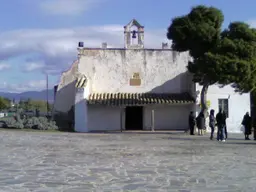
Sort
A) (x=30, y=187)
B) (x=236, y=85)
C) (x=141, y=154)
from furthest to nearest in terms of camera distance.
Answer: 1. (x=236, y=85)
2. (x=141, y=154)
3. (x=30, y=187)

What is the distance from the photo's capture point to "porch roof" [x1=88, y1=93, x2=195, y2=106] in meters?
34.1

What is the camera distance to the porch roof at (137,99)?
34.1m

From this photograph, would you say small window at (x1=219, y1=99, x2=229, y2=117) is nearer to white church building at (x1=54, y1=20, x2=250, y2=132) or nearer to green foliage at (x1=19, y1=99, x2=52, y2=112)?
white church building at (x1=54, y1=20, x2=250, y2=132)

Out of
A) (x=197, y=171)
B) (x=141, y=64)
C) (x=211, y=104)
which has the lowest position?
(x=197, y=171)

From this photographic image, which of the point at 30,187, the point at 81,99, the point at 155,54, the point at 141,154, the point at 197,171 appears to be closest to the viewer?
the point at 30,187

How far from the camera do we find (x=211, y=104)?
34.8 meters

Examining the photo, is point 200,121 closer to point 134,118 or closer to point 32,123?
point 134,118

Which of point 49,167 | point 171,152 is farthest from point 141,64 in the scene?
point 49,167

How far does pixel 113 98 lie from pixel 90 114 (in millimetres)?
2302

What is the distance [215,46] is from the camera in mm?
28469

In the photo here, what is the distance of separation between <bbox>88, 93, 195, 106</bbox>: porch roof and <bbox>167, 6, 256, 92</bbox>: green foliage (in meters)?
5.15

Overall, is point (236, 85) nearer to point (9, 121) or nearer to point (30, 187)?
point (9, 121)

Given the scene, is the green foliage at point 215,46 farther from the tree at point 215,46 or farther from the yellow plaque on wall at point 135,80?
the yellow plaque on wall at point 135,80

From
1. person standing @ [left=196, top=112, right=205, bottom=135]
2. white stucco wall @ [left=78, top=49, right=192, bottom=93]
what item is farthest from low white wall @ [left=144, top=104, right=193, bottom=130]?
person standing @ [left=196, top=112, right=205, bottom=135]
